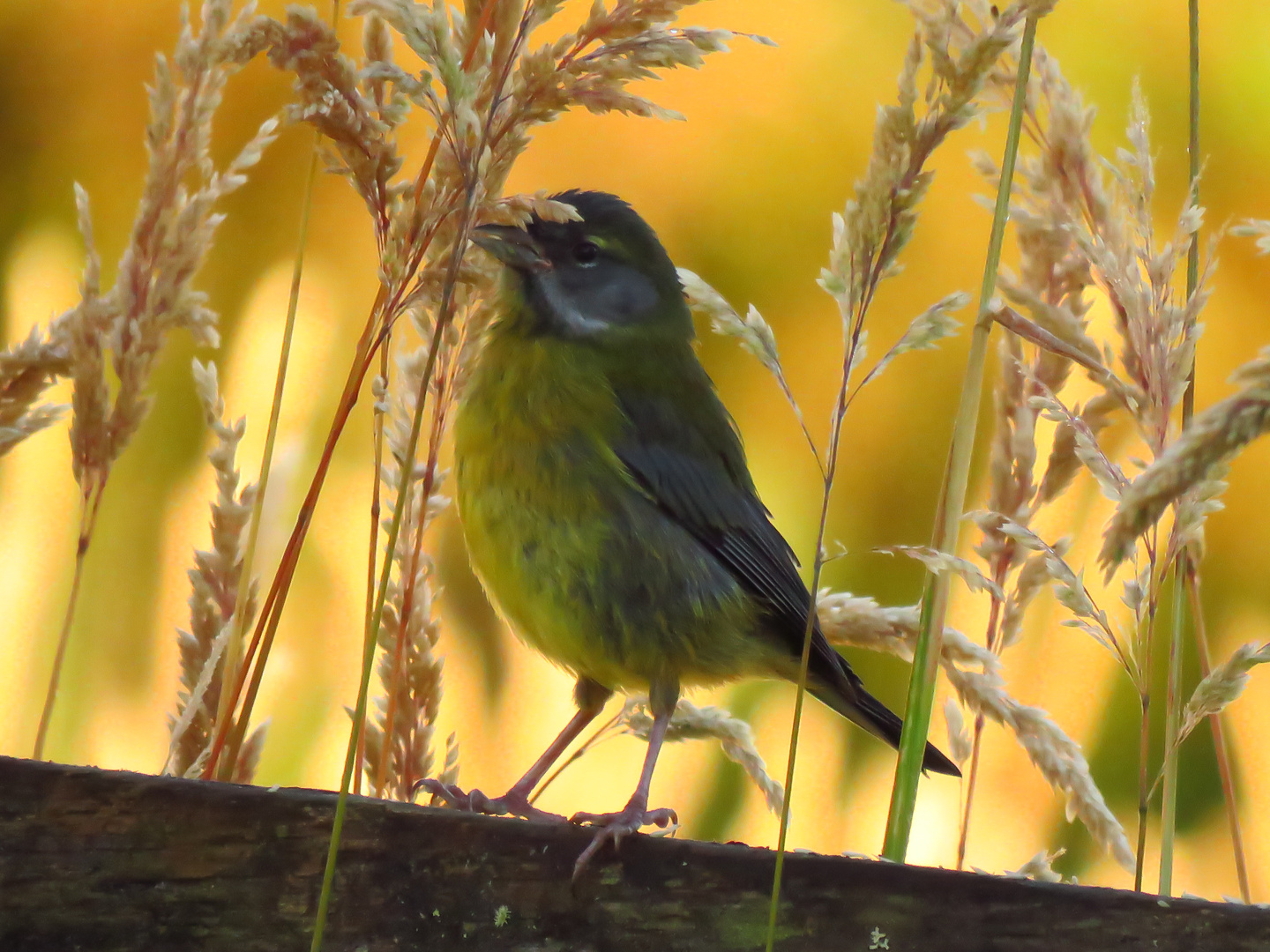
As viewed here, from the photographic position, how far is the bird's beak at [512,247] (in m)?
1.92

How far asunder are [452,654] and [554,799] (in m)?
0.33

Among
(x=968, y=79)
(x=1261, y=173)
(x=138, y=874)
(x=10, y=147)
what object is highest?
(x=1261, y=173)

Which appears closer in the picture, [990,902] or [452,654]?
[990,902]

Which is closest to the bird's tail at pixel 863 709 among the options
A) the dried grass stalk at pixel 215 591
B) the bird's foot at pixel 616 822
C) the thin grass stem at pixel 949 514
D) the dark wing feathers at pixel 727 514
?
the dark wing feathers at pixel 727 514

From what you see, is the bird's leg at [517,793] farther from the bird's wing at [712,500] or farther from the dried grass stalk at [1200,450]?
the dried grass stalk at [1200,450]

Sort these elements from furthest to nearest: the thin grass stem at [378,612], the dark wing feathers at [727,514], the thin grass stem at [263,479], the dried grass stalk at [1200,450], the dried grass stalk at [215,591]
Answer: the dark wing feathers at [727,514] < the dried grass stalk at [215,591] < the thin grass stem at [263,479] < the thin grass stem at [378,612] < the dried grass stalk at [1200,450]

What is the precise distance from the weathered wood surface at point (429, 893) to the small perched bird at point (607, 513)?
461mm

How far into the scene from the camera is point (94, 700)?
219 cm

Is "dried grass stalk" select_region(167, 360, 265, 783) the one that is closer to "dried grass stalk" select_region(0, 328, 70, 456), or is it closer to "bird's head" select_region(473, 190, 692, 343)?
"dried grass stalk" select_region(0, 328, 70, 456)

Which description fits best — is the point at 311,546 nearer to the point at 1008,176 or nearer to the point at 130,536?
the point at 130,536

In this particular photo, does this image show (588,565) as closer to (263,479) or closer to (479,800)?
(479,800)

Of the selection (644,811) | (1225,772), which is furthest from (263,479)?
(1225,772)

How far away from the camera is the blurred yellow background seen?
2.20 meters

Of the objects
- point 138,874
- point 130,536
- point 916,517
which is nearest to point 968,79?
point 138,874
